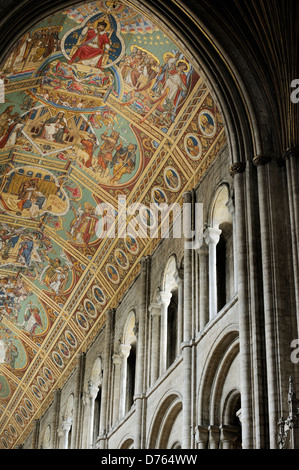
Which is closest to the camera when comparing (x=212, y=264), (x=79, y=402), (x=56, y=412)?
(x=212, y=264)

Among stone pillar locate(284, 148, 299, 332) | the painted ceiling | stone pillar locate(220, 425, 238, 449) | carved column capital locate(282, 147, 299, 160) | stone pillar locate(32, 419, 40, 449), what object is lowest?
stone pillar locate(220, 425, 238, 449)

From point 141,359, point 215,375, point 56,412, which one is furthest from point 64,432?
point 215,375

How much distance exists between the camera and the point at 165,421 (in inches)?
706

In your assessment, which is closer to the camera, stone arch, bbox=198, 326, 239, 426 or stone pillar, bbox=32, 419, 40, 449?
stone arch, bbox=198, 326, 239, 426

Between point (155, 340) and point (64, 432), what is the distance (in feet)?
27.3

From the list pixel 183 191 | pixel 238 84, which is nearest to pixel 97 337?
pixel 183 191

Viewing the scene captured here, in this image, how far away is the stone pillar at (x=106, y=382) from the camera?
21.9 m

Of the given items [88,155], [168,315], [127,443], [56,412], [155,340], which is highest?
[88,155]

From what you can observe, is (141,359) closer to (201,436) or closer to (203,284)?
(203,284)

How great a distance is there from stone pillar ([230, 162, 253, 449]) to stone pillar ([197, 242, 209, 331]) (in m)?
3.39

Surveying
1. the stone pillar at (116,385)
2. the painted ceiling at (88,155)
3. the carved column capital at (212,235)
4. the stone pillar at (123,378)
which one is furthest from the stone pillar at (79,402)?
the carved column capital at (212,235)

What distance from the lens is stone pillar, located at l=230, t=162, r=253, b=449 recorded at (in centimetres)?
1214

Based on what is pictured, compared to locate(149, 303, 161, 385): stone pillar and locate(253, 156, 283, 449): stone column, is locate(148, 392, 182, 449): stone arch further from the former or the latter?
locate(253, 156, 283, 449): stone column

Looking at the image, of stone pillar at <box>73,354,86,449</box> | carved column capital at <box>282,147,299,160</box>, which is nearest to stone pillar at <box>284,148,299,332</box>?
carved column capital at <box>282,147,299,160</box>
